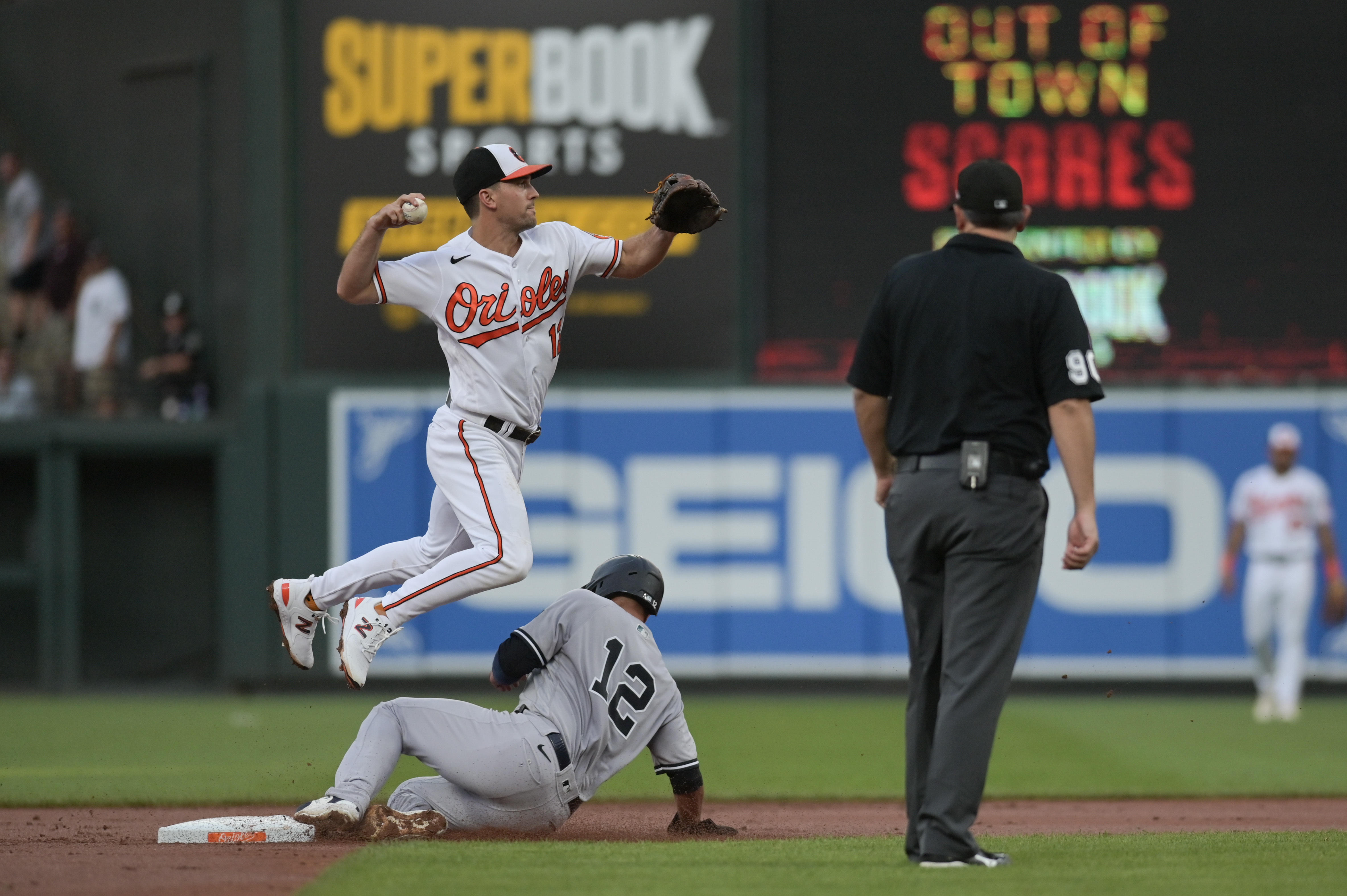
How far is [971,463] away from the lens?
436 cm

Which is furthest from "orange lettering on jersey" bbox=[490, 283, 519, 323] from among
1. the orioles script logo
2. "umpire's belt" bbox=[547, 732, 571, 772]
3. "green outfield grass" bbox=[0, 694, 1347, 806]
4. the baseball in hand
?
"green outfield grass" bbox=[0, 694, 1347, 806]

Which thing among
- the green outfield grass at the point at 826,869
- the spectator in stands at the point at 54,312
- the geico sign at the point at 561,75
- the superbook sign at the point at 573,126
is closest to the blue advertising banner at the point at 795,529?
the superbook sign at the point at 573,126

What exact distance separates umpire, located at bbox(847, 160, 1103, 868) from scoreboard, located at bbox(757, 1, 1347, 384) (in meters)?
7.24

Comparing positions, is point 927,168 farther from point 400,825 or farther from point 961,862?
point 961,862

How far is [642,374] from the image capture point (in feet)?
40.0

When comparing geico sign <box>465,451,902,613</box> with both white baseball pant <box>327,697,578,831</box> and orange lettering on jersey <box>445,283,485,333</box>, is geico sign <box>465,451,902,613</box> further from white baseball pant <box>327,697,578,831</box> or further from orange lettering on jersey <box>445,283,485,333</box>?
white baseball pant <box>327,697,578,831</box>

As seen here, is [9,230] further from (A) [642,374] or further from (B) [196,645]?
(A) [642,374]

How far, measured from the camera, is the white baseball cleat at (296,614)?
567cm

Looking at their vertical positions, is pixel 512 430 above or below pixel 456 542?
above

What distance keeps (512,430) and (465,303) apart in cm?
46

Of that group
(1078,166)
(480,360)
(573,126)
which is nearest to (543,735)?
(480,360)

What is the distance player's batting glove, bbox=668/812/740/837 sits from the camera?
5445 mm

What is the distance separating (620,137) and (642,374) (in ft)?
5.63

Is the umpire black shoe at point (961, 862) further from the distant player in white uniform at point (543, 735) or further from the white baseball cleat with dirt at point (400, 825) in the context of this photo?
the white baseball cleat with dirt at point (400, 825)
